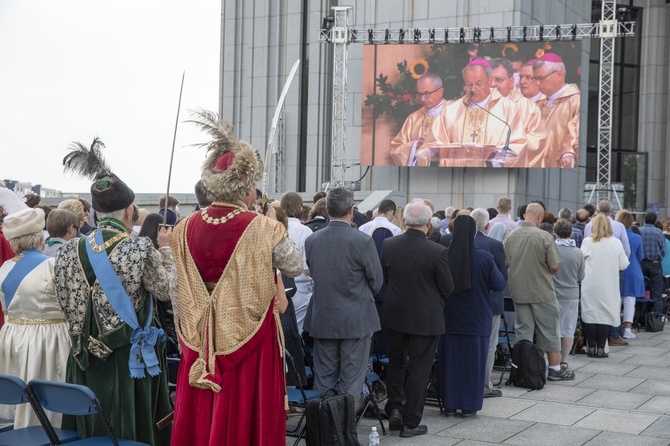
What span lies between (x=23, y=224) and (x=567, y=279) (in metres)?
6.47

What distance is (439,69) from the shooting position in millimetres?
21609

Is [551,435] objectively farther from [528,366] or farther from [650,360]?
[650,360]

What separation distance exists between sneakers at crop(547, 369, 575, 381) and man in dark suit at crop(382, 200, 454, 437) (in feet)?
9.66

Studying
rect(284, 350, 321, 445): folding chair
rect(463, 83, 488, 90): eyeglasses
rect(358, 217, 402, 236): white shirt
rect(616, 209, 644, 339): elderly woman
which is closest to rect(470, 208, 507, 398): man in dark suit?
rect(358, 217, 402, 236): white shirt

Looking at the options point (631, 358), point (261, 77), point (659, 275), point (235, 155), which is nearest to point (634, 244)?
point (659, 275)

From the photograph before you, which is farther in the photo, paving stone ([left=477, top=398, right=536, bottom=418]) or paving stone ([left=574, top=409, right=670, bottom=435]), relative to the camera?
paving stone ([left=477, top=398, right=536, bottom=418])

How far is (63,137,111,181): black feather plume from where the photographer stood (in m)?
5.38

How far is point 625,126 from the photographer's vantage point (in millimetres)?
34094

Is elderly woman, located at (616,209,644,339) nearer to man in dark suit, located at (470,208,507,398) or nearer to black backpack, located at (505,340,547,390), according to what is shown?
black backpack, located at (505,340,547,390)

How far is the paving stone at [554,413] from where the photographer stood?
757cm

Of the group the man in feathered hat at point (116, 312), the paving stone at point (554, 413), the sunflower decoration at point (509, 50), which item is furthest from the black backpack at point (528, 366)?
the sunflower decoration at point (509, 50)

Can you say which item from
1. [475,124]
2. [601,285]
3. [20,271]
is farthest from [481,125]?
[20,271]

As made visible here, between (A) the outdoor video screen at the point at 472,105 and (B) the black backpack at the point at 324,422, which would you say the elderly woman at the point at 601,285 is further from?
(A) the outdoor video screen at the point at 472,105

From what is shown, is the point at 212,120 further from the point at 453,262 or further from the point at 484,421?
the point at 484,421
